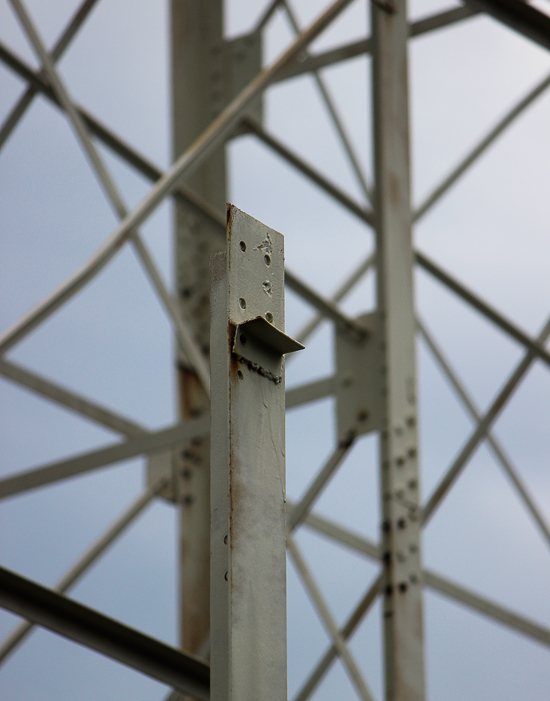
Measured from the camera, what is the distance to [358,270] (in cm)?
1184

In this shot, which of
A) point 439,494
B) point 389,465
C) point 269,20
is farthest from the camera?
point 269,20

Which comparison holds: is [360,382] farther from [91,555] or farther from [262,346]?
[262,346]

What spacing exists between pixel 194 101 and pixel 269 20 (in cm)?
109

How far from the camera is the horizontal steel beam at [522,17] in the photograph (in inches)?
236

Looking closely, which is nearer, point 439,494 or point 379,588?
point 379,588

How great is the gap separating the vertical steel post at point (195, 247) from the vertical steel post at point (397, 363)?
201 centimetres

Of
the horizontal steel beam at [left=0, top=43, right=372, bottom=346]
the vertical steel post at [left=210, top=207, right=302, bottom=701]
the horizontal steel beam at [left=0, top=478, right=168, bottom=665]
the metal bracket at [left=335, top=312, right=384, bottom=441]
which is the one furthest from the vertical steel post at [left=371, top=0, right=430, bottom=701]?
the vertical steel post at [left=210, top=207, right=302, bottom=701]

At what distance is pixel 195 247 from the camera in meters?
10.3

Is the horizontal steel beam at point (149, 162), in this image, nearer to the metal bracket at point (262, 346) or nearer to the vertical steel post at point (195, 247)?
the vertical steel post at point (195, 247)

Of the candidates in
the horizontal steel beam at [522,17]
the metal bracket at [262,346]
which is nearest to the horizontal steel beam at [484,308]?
the horizontal steel beam at [522,17]

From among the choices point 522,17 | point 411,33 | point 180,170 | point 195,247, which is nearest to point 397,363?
point 180,170

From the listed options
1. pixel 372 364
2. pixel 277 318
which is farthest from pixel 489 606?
pixel 277 318

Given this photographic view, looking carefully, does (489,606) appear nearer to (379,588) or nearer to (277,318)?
(379,588)

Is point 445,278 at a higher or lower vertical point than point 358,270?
lower
